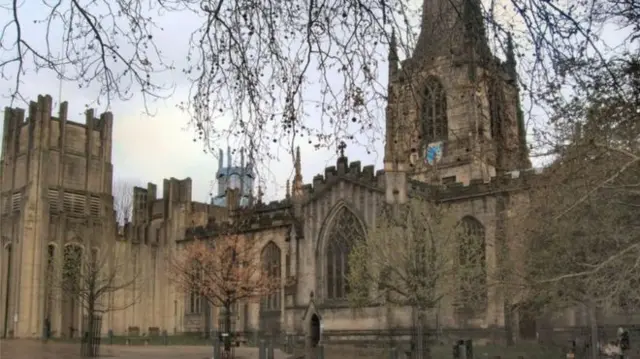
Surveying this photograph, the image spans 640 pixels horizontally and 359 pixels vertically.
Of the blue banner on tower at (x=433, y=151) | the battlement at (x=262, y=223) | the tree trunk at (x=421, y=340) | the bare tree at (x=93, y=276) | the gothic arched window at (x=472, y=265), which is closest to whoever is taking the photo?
the blue banner on tower at (x=433, y=151)

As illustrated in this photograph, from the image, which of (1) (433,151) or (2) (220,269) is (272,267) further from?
(1) (433,151)

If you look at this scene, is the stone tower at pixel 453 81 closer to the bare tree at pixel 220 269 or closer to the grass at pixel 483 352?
the grass at pixel 483 352

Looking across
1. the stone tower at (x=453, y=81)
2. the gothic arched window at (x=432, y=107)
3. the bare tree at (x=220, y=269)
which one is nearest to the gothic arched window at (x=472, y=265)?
the bare tree at (x=220, y=269)

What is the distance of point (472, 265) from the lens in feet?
123

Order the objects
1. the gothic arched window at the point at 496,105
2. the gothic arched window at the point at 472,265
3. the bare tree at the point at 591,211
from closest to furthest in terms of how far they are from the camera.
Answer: the gothic arched window at the point at 496,105, the bare tree at the point at 591,211, the gothic arched window at the point at 472,265

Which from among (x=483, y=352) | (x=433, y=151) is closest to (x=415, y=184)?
(x=483, y=352)

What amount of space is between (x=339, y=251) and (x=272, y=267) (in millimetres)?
7145

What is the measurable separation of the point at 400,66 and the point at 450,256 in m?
30.0

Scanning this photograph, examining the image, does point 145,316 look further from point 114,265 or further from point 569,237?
point 569,237

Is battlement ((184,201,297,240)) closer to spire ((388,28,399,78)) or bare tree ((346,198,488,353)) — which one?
bare tree ((346,198,488,353))

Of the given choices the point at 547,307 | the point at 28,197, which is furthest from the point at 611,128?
the point at 28,197

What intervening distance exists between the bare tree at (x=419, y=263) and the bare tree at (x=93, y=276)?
13.0 metres

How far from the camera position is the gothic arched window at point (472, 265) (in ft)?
116

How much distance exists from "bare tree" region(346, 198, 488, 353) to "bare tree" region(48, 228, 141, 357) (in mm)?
13007
